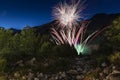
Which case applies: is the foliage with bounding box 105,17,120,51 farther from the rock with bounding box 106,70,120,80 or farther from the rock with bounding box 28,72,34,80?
the rock with bounding box 106,70,120,80

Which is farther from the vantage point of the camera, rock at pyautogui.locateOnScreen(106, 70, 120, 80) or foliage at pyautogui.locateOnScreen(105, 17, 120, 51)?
foliage at pyautogui.locateOnScreen(105, 17, 120, 51)

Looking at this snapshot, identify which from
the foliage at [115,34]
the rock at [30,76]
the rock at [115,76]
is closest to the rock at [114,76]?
the rock at [115,76]

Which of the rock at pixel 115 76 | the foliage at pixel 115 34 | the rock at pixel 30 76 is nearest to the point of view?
the rock at pixel 115 76

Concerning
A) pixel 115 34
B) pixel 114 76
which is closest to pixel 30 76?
pixel 114 76

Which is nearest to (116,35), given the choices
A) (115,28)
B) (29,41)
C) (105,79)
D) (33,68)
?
(115,28)

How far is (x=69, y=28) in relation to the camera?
47406mm

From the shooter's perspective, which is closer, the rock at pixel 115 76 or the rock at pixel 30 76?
the rock at pixel 115 76

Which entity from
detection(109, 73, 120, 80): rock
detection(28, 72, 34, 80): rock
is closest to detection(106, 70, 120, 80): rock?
detection(109, 73, 120, 80): rock

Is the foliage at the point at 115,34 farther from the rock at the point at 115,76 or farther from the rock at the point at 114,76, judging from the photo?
the rock at the point at 115,76

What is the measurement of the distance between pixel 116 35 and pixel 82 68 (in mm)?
11040

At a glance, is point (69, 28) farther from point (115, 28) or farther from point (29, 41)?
point (115, 28)

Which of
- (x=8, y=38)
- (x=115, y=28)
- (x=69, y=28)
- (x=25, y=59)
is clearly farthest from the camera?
(x=69, y=28)

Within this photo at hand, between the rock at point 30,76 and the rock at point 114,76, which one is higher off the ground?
the rock at point 30,76

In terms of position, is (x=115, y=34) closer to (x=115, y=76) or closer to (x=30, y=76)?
(x=30, y=76)
